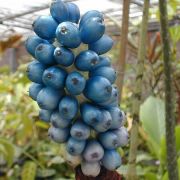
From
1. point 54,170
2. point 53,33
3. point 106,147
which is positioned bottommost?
point 54,170

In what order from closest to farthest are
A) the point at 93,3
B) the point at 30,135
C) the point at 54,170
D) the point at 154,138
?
the point at 154,138 < the point at 54,170 < the point at 30,135 < the point at 93,3

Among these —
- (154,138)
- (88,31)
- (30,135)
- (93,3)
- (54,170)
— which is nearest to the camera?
(88,31)

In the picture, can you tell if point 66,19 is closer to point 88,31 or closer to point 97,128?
point 88,31

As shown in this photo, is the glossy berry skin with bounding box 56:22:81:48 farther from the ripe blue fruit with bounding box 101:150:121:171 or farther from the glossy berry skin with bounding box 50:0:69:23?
the ripe blue fruit with bounding box 101:150:121:171

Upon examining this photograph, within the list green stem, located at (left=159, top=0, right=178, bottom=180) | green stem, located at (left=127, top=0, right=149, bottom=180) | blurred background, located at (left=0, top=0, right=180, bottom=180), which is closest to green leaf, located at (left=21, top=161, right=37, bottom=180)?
blurred background, located at (left=0, top=0, right=180, bottom=180)

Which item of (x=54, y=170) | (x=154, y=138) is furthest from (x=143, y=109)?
(x=54, y=170)

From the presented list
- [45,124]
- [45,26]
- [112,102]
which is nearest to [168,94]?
[112,102]
